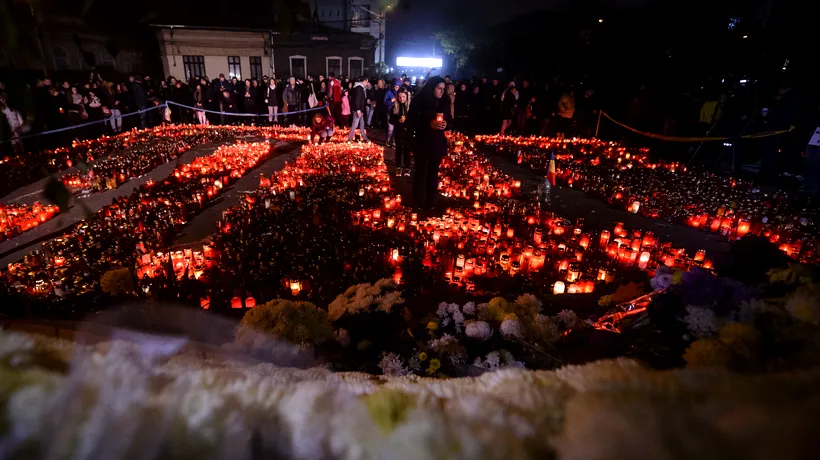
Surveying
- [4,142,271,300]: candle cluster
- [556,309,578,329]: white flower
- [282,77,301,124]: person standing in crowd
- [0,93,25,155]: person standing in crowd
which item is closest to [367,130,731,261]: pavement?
[556,309,578,329]: white flower

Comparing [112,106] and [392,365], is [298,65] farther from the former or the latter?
[392,365]

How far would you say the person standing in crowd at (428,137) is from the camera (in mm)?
5664

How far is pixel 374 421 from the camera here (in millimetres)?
1086

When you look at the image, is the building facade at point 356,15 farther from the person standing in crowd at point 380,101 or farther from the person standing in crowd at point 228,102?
the person standing in crowd at point 380,101

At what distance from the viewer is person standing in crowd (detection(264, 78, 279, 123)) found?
15.0 m

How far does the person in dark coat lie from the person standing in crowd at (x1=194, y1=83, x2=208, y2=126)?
39.2ft

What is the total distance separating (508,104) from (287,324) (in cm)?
1271

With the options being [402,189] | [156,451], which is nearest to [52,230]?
[402,189]

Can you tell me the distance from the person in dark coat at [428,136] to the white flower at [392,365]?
390 cm

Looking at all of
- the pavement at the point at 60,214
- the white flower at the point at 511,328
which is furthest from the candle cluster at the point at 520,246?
the pavement at the point at 60,214

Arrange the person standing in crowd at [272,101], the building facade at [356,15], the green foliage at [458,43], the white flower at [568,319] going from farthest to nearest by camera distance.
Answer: the green foliage at [458,43] → the building facade at [356,15] → the person standing in crowd at [272,101] → the white flower at [568,319]

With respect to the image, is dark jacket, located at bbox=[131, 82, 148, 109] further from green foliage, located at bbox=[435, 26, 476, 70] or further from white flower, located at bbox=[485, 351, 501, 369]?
green foliage, located at bbox=[435, 26, 476, 70]

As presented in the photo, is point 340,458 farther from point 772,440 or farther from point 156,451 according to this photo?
point 772,440

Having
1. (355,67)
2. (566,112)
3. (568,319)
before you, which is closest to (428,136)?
(568,319)
